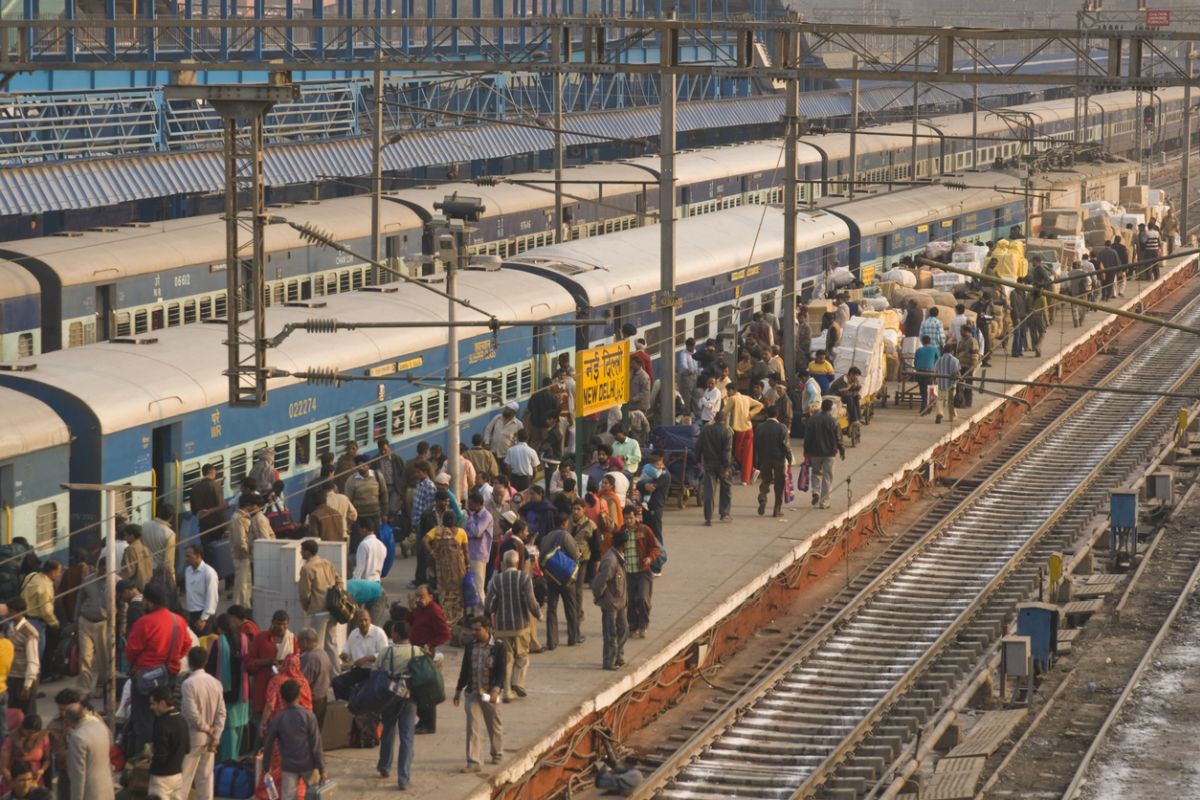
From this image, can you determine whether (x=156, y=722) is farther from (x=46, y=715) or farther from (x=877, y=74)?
(x=877, y=74)

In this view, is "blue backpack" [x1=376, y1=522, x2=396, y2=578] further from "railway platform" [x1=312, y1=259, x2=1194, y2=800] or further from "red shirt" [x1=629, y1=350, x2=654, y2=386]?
"red shirt" [x1=629, y1=350, x2=654, y2=386]

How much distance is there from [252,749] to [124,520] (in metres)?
4.50

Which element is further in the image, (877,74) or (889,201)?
(889,201)

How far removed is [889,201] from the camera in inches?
1972

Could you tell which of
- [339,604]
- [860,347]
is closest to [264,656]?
[339,604]

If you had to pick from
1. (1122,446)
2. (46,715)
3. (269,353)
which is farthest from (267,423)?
(1122,446)

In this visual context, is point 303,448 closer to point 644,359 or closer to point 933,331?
point 644,359

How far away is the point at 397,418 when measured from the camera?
2669cm

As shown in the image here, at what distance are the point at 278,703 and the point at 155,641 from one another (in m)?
1.35

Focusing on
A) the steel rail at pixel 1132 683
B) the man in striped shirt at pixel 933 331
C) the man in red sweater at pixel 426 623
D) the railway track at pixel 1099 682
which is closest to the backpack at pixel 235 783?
the man in red sweater at pixel 426 623

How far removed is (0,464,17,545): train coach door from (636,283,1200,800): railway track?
668 centimetres

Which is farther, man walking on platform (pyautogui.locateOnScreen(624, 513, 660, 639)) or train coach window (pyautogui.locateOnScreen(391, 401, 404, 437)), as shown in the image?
train coach window (pyautogui.locateOnScreen(391, 401, 404, 437))

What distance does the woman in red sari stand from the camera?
599 inches

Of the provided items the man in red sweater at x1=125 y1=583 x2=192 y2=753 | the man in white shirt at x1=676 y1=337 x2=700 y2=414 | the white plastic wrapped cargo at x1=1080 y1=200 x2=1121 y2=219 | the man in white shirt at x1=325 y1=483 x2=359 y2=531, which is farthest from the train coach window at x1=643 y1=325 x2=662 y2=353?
the white plastic wrapped cargo at x1=1080 y1=200 x2=1121 y2=219
